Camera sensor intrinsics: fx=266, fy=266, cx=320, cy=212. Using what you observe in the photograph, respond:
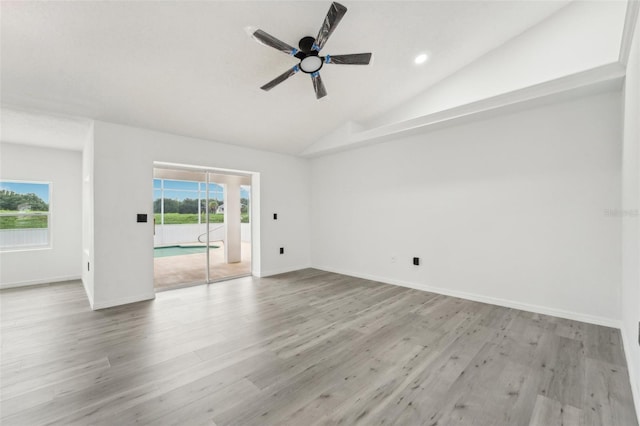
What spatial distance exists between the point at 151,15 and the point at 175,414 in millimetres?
3165

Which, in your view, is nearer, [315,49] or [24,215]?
[315,49]

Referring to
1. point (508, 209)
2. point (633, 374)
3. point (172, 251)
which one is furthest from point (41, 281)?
point (633, 374)

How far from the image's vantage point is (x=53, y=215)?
16.6 ft

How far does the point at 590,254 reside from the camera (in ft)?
10.1

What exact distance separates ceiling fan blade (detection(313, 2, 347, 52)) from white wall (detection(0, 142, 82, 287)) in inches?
224

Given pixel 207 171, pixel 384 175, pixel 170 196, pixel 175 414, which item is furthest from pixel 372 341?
pixel 170 196

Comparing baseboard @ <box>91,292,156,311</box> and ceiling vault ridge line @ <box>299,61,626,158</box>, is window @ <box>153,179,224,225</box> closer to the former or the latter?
baseboard @ <box>91,292,156,311</box>

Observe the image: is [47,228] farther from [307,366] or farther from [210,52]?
[307,366]

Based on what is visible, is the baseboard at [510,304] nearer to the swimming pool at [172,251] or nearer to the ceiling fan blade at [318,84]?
the ceiling fan blade at [318,84]

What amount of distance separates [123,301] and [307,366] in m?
3.13

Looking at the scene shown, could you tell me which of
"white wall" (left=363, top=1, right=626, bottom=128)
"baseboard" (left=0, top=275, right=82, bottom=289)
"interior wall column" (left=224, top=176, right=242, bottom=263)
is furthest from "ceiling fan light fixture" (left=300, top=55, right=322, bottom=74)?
"baseboard" (left=0, top=275, right=82, bottom=289)

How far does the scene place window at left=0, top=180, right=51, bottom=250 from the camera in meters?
4.69

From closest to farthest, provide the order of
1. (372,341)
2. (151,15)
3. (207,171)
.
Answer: (151,15)
(372,341)
(207,171)

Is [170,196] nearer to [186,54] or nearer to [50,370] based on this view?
[186,54]
